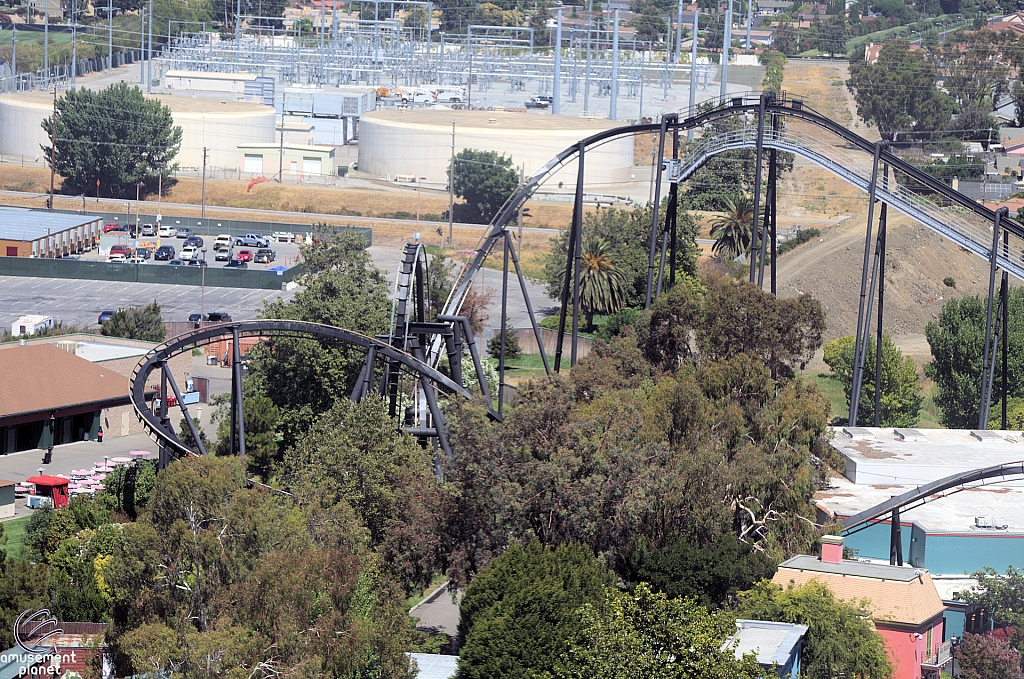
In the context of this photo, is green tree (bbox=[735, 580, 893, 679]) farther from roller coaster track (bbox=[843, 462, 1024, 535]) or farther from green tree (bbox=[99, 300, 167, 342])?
green tree (bbox=[99, 300, 167, 342])

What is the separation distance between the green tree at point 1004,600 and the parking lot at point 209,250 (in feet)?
203

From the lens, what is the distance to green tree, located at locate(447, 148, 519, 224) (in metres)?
109

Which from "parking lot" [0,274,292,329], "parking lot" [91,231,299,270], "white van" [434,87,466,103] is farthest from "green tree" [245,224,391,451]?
"white van" [434,87,466,103]

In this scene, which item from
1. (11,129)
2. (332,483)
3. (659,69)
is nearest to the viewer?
(332,483)

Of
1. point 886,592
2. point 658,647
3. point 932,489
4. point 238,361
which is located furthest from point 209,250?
point 658,647

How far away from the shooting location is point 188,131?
12462cm

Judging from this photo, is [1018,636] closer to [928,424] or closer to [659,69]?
[928,424]

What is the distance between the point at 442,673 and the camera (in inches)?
1112

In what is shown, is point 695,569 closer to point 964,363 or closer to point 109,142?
point 964,363

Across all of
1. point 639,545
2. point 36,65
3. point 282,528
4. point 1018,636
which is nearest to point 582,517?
point 639,545

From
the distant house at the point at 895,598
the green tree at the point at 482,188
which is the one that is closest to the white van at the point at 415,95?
the green tree at the point at 482,188

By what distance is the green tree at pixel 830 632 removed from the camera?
27.5 metres

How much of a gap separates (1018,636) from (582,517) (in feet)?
29.5

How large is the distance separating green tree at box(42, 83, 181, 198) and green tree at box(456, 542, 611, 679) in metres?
90.5
